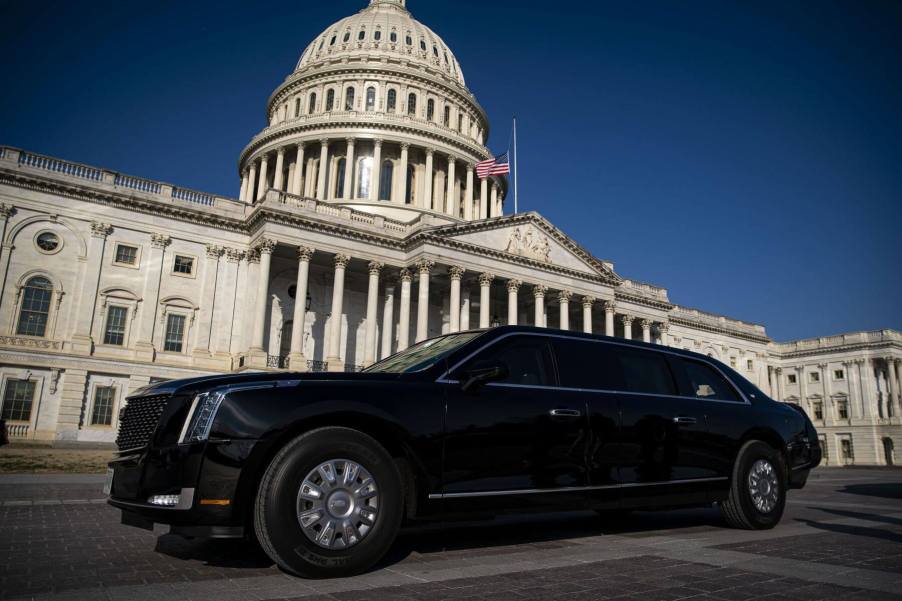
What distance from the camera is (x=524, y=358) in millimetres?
6184

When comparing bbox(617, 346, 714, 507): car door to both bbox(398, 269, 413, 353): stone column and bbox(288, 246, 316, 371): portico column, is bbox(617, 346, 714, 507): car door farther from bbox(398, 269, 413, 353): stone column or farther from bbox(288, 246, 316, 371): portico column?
bbox(398, 269, 413, 353): stone column

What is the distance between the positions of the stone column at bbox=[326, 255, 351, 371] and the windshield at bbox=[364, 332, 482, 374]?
99.4 feet

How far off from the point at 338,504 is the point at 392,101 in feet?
198

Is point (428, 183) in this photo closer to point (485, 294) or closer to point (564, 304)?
point (564, 304)

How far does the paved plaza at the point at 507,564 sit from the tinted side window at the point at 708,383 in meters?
1.65

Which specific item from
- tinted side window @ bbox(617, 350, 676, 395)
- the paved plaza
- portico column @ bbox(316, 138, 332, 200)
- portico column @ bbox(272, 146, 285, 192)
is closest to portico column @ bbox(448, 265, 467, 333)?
portico column @ bbox(316, 138, 332, 200)

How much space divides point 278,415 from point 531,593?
2.27m

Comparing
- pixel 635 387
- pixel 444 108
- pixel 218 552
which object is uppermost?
pixel 444 108

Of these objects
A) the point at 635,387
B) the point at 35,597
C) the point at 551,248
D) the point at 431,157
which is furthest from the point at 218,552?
the point at 431,157

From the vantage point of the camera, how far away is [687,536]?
23.0ft

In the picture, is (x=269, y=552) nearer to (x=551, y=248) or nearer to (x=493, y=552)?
(x=493, y=552)

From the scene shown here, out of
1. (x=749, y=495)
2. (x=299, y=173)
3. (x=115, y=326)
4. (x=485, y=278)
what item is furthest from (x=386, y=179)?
(x=749, y=495)

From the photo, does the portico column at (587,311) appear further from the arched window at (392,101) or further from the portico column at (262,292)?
the arched window at (392,101)

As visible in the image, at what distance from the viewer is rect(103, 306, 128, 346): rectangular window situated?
1355 inches
